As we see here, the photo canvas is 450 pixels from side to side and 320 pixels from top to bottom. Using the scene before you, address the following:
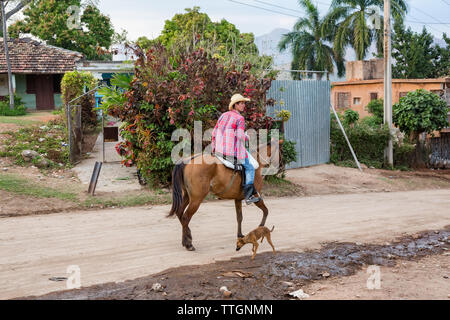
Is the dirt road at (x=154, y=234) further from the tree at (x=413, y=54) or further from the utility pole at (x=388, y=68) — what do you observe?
the tree at (x=413, y=54)

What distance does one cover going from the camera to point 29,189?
11258 millimetres

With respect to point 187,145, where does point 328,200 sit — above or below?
below

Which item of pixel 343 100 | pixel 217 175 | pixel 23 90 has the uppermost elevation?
pixel 23 90

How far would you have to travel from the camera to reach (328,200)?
13094mm

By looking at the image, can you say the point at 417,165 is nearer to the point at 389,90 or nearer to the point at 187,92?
the point at 389,90

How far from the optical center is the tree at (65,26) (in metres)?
35.9

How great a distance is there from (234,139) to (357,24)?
37.1 meters

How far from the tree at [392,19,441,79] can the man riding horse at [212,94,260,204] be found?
3368 cm

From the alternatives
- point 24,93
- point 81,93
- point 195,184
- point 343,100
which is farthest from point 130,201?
point 343,100

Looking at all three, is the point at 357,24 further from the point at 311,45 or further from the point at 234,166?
the point at 234,166

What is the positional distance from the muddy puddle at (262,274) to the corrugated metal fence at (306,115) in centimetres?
879
